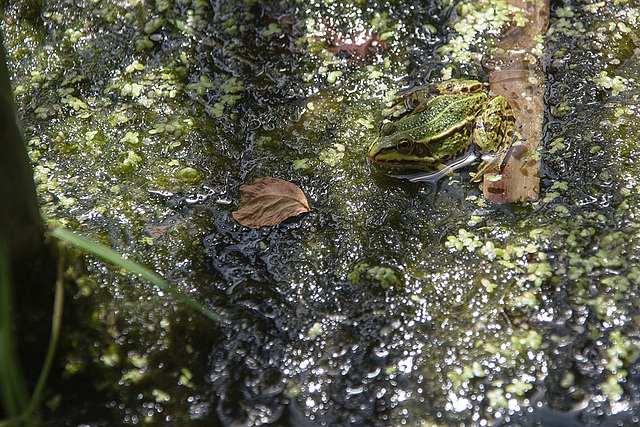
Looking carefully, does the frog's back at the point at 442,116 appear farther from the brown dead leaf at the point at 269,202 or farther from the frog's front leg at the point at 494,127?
the brown dead leaf at the point at 269,202

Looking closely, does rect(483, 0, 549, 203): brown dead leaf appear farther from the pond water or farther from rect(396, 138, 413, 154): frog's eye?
rect(396, 138, 413, 154): frog's eye

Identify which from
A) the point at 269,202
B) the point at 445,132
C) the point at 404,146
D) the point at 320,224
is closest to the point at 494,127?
the point at 445,132

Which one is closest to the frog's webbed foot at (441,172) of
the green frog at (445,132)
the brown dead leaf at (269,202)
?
the green frog at (445,132)

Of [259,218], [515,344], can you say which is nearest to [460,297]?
[515,344]

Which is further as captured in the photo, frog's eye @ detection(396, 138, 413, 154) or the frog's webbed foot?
the frog's webbed foot

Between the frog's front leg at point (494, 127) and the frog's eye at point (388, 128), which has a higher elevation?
the frog's eye at point (388, 128)

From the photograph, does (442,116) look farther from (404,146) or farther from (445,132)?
(404,146)

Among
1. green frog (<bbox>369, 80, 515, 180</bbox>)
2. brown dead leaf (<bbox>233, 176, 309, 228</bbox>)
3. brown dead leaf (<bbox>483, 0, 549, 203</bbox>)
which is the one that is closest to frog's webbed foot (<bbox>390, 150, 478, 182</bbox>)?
green frog (<bbox>369, 80, 515, 180</bbox>)

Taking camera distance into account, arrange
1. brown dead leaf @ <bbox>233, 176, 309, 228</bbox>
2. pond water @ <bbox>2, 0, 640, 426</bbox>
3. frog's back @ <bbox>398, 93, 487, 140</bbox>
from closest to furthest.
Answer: pond water @ <bbox>2, 0, 640, 426</bbox>, brown dead leaf @ <bbox>233, 176, 309, 228</bbox>, frog's back @ <bbox>398, 93, 487, 140</bbox>
